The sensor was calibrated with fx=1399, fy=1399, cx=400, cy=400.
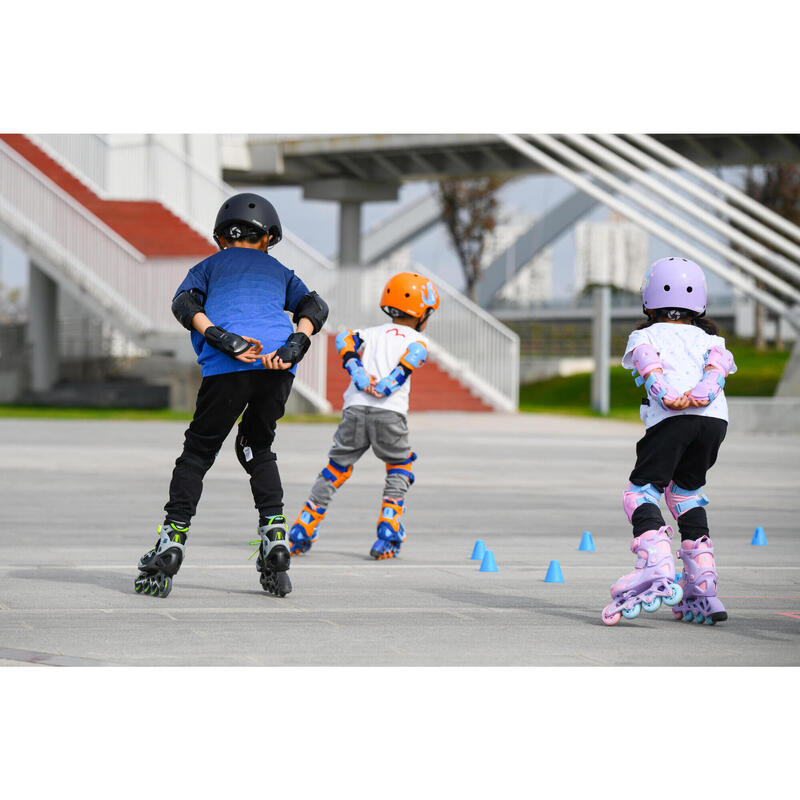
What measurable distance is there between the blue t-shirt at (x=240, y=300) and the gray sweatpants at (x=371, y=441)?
1.57 metres

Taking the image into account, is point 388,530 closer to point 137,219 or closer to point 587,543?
point 587,543

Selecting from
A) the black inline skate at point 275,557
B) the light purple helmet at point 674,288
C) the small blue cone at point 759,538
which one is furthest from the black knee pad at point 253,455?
the small blue cone at point 759,538

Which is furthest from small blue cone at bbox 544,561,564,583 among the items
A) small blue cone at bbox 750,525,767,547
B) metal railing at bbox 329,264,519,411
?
metal railing at bbox 329,264,519,411

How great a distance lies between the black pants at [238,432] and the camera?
654 cm

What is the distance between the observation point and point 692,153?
35.4 meters

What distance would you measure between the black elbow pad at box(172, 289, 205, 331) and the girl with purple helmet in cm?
200

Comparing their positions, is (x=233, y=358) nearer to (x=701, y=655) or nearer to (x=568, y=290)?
(x=701, y=655)

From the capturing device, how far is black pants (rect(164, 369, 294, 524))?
6.54m

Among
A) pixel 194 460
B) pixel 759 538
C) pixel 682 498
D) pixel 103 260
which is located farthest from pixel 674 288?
pixel 103 260

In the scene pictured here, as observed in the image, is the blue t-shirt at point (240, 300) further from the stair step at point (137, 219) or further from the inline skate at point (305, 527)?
the stair step at point (137, 219)

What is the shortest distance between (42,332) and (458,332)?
9.58 m

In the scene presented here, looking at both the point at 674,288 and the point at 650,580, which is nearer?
the point at 650,580

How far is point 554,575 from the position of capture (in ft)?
24.3

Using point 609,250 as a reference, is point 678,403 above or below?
below
